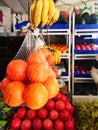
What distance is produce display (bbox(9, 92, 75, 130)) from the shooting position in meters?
1.44

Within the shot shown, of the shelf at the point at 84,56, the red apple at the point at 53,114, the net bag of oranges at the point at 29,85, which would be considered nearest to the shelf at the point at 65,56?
the shelf at the point at 84,56

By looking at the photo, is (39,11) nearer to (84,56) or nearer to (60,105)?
(60,105)

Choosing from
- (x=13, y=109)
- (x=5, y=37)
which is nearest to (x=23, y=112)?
(x=13, y=109)

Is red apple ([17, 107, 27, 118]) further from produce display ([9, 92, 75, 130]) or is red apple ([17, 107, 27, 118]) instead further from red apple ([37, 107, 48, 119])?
red apple ([37, 107, 48, 119])

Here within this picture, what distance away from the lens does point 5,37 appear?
3350 mm

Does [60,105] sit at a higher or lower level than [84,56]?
lower

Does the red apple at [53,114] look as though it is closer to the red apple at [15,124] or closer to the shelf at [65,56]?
the red apple at [15,124]

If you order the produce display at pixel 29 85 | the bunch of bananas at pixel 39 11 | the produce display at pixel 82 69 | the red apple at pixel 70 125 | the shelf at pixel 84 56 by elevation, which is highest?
the bunch of bananas at pixel 39 11

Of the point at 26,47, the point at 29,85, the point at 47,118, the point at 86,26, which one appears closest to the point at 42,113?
the point at 47,118

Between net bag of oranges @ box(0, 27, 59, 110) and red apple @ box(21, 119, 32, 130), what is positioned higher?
net bag of oranges @ box(0, 27, 59, 110)

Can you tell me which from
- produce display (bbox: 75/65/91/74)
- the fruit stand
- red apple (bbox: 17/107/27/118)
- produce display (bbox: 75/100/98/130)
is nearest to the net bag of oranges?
the fruit stand

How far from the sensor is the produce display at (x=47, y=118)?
1438 mm

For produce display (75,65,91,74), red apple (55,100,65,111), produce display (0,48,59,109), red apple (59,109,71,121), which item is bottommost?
produce display (75,65,91,74)

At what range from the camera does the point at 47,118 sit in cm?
150
